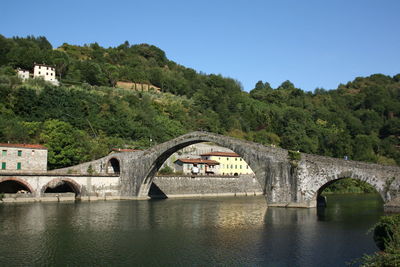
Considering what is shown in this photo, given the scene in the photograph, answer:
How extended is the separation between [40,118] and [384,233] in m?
56.9

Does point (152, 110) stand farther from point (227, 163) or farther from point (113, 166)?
point (113, 166)

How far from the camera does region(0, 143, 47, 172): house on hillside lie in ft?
144

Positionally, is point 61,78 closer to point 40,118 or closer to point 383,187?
point 40,118

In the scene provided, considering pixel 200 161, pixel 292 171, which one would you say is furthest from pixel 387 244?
pixel 200 161

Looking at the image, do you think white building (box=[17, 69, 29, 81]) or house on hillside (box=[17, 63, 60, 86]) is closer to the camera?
white building (box=[17, 69, 29, 81])

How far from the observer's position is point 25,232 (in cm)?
2509

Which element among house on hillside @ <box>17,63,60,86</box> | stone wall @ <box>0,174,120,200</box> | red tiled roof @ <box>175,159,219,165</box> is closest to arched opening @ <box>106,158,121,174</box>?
stone wall @ <box>0,174,120,200</box>

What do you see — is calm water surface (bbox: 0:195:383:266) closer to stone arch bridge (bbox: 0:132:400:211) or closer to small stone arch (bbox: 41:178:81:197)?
stone arch bridge (bbox: 0:132:400:211)

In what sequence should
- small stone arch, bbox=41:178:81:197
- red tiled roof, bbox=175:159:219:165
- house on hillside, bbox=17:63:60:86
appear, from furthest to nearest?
house on hillside, bbox=17:63:60:86 → red tiled roof, bbox=175:159:219:165 → small stone arch, bbox=41:178:81:197

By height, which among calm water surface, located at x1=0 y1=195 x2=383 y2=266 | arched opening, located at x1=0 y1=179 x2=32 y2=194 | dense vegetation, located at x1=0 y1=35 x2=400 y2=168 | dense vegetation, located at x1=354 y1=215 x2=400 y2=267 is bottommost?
calm water surface, located at x1=0 y1=195 x2=383 y2=266

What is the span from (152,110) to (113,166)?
30519 millimetres

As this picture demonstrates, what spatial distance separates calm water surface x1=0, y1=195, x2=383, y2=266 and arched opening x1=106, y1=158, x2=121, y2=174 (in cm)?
1684

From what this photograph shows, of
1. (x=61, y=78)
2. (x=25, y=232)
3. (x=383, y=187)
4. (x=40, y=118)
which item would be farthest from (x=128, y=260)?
(x=61, y=78)

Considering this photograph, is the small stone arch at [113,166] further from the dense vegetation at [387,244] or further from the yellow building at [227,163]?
the dense vegetation at [387,244]
